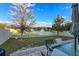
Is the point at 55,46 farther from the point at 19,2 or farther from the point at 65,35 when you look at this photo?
the point at 19,2

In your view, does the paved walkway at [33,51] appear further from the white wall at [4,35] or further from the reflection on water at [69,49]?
the white wall at [4,35]

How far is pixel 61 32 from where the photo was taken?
1.45 meters

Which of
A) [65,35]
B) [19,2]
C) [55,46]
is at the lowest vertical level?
[55,46]

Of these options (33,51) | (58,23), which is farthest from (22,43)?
(58,23)

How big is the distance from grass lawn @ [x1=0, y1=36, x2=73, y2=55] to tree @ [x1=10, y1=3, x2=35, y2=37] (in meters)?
0.12

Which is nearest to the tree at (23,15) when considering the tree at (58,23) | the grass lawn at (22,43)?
the grass lawn at (22,43)

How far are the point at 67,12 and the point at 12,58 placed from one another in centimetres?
76

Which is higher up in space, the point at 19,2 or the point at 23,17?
the point at 19,2

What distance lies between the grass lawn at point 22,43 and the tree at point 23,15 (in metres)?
0.12

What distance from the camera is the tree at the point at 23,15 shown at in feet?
4.81

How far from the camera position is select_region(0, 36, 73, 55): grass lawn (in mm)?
1452

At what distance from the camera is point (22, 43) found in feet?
4.81

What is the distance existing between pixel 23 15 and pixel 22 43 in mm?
301

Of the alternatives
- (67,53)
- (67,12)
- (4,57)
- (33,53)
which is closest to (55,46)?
(67,53)
